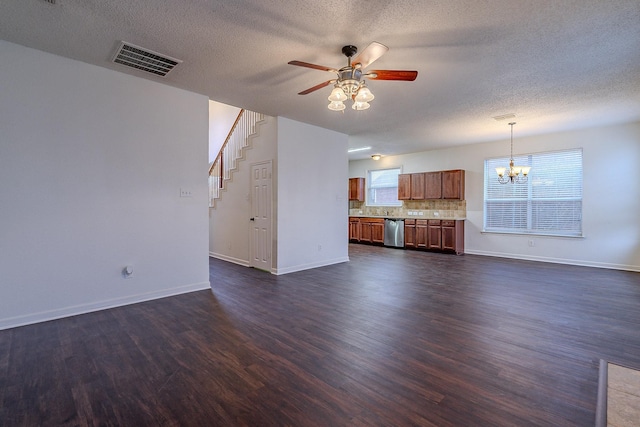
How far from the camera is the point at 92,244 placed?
341 centimetres

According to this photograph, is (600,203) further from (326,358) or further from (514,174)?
(326,358)

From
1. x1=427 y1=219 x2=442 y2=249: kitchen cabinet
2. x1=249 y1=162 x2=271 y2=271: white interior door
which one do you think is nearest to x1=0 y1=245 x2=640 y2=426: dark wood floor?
x1=249 y1=162 x2=271 y2=271: white interior door

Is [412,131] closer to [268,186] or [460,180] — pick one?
[460,180]

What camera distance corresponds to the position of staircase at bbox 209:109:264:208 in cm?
604

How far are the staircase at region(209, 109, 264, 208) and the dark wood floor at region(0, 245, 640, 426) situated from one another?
3142 millimetres

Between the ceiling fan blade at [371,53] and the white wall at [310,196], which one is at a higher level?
the ceiling fan blade at [371,53]

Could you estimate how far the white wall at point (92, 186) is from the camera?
2992mm

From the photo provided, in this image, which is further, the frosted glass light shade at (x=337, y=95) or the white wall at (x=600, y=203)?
the white wall at (x=600, y=203)

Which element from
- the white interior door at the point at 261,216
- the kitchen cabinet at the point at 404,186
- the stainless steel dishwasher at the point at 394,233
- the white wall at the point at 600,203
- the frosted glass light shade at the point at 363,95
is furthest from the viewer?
the kitchen cabinet at the point at 404,186

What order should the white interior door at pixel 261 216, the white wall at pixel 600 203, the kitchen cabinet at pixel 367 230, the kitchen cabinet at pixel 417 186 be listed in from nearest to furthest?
the white interior door at pixel 261 216 < the white wall at pixel 600 203 < the kitchen cabinet at pixel 417 186 < the kitchen cabinet at pixel 367 230

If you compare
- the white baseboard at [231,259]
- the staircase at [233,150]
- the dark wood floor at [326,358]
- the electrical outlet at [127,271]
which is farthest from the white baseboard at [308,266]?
the staircase at [233,150]

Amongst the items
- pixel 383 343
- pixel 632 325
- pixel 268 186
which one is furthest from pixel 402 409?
pixel 268 186

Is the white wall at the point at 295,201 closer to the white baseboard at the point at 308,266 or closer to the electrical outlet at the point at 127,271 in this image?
the white baseboard at the point at 308,266

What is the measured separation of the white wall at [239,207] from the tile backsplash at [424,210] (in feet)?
15.8
